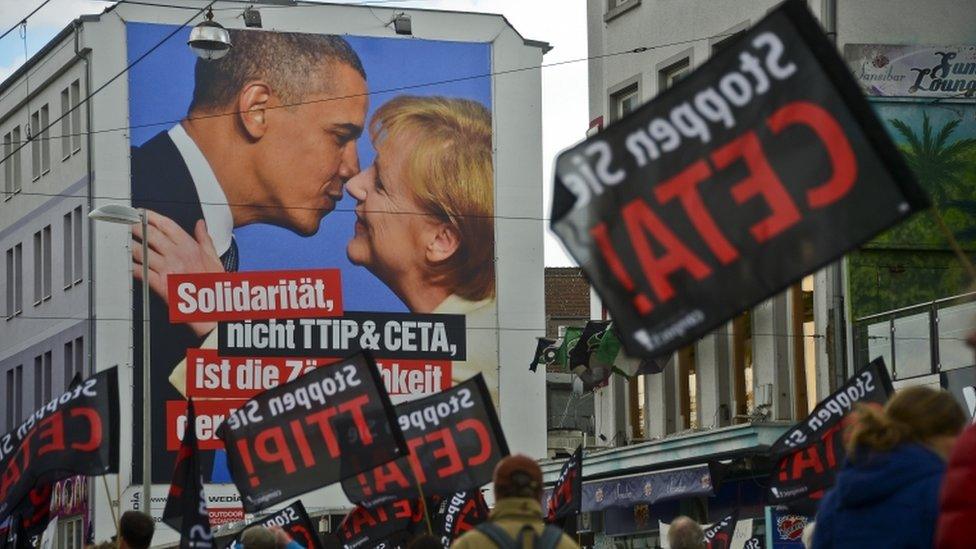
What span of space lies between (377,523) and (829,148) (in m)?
11.7

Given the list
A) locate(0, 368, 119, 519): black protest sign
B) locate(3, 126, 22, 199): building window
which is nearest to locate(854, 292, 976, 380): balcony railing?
locate(0, 368, 119, 519): black protest sign

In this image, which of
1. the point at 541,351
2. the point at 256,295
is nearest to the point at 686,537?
the point at 541,351

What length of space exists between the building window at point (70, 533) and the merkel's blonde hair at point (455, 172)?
34.0 feet

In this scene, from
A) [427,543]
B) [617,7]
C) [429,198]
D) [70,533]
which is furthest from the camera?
[70,533]

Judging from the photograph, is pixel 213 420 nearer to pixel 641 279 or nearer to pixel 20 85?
pixel 20 85

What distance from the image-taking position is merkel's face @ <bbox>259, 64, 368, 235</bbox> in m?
53.9

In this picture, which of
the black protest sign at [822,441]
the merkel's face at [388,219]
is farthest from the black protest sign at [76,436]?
the merkel's face at [388,219]

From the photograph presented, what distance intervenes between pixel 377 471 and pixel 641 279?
10.6 meters

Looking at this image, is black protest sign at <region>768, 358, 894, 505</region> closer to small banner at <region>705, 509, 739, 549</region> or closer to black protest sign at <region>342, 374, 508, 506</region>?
black protest sign at <region>342, 374, 508, 506</region>

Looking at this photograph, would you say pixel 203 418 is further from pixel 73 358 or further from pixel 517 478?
pixel 517 478

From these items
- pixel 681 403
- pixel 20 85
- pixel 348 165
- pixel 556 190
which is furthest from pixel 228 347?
pixel 556 190

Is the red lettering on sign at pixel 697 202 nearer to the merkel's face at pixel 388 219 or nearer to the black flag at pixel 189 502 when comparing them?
the black flag at pixel 189 502

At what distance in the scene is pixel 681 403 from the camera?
34906 millimetres

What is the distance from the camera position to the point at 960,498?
243 inches
